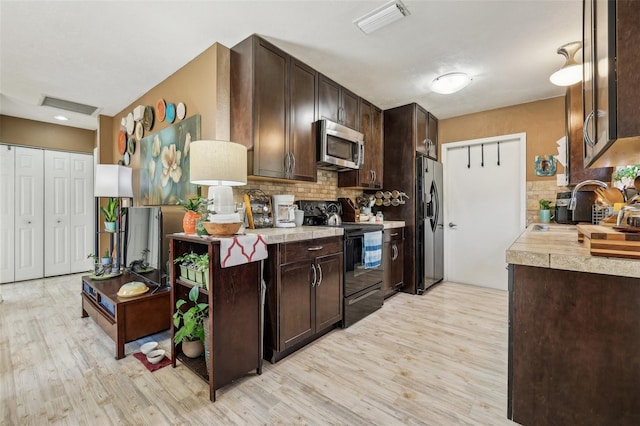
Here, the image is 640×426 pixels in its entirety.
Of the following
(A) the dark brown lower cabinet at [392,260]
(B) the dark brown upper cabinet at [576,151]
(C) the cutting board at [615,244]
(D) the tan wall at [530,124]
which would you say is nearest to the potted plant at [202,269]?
(C) the cutting board at [615,244]

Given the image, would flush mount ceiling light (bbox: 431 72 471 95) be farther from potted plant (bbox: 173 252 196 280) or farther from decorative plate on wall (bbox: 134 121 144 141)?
decorative plate on wall (bbox: 134 121 144 141)

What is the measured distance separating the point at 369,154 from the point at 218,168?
2345mm

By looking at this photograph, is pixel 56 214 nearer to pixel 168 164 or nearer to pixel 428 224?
pixel 168 164

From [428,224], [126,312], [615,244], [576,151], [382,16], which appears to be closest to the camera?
[615,244]

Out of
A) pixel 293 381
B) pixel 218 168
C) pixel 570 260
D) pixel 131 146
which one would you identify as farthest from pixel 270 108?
pixel 131 146

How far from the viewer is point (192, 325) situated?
5.99 feet

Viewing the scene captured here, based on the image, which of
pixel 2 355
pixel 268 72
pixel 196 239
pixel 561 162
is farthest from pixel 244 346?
pixel 561 162

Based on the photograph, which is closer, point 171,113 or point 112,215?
point 171,113

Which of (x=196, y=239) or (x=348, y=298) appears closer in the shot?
(x=196, y=239)

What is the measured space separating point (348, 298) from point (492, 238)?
2.53 metres

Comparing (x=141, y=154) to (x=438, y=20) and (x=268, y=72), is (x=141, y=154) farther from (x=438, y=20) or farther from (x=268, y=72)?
(x=438, y=20)

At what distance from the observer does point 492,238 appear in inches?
157

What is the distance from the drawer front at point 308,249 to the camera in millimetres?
2082

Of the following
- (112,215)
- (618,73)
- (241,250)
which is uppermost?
(618,73)
